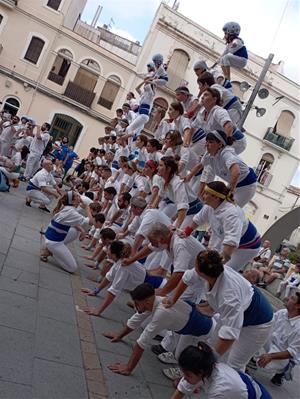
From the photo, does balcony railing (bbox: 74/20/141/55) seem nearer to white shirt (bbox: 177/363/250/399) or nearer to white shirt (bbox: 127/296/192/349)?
white shirt (bbox: 127/296/192/349)

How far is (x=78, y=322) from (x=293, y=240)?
36.3 metres

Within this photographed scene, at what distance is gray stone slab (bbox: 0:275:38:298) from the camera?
18.1ft

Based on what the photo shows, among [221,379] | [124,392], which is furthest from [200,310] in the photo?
[221,379]

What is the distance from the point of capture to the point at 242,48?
24.9 feet

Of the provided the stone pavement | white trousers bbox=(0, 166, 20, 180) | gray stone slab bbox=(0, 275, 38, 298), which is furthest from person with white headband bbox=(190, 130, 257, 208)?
white trousers bbox=(0, 166, 20, 180)

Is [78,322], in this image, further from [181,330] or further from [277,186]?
[277,186]

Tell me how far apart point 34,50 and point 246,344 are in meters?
28.7

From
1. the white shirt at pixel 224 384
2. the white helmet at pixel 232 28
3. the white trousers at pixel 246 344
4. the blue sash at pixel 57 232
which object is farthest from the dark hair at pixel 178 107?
the white shirt at pixel 224 384

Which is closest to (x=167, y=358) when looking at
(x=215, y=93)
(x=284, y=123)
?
(x=215, y=93)

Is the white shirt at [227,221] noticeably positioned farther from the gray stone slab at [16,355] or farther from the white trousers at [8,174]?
the white trousers at [8,174]

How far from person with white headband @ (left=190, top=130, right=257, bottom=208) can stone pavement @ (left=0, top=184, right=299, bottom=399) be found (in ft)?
7.44

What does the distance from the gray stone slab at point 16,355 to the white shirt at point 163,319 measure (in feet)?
3.49

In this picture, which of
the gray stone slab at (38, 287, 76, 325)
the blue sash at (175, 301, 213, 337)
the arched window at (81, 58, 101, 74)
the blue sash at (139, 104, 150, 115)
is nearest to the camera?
the blue sash at (175, 301, 213, 337)

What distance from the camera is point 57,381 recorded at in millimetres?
3992
